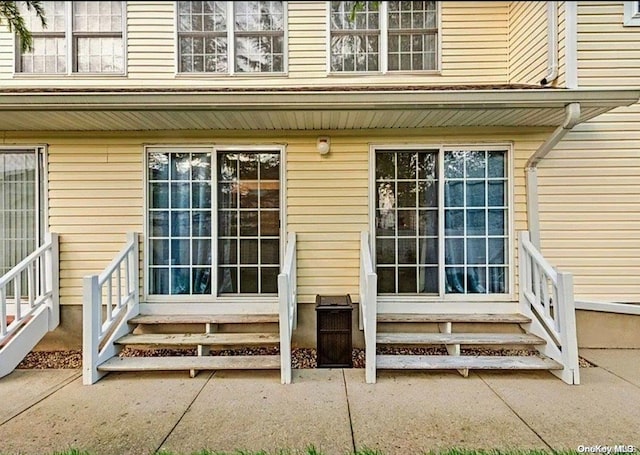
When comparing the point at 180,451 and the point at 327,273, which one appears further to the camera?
the point at 327,273

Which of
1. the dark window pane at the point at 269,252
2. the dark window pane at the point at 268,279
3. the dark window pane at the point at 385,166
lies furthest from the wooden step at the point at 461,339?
the dark window pane at the point at 385,166

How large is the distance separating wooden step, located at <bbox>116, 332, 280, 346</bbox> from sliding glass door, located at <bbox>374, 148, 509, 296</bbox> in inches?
61.6

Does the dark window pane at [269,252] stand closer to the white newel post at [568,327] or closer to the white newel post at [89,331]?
the white newel post at [89,331]

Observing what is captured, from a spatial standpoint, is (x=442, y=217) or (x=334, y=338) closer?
(x=334, y=338)

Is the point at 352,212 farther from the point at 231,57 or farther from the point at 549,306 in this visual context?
the point at 231,57

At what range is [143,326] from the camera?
4.69 metres

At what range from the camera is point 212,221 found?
4730mm

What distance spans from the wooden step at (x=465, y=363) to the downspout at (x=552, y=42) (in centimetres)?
319

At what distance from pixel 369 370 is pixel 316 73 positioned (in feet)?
12.6

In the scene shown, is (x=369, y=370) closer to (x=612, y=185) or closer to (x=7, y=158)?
(x=612, y=185)

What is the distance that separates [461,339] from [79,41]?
6319 mm

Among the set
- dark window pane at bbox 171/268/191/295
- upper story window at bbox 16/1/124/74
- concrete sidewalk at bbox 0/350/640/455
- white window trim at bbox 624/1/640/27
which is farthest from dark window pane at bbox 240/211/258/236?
white window trim at bbox 624/1/640/27

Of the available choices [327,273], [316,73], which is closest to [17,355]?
[327,273]

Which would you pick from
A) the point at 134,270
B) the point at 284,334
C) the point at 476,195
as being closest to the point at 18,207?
the point at 134,270
